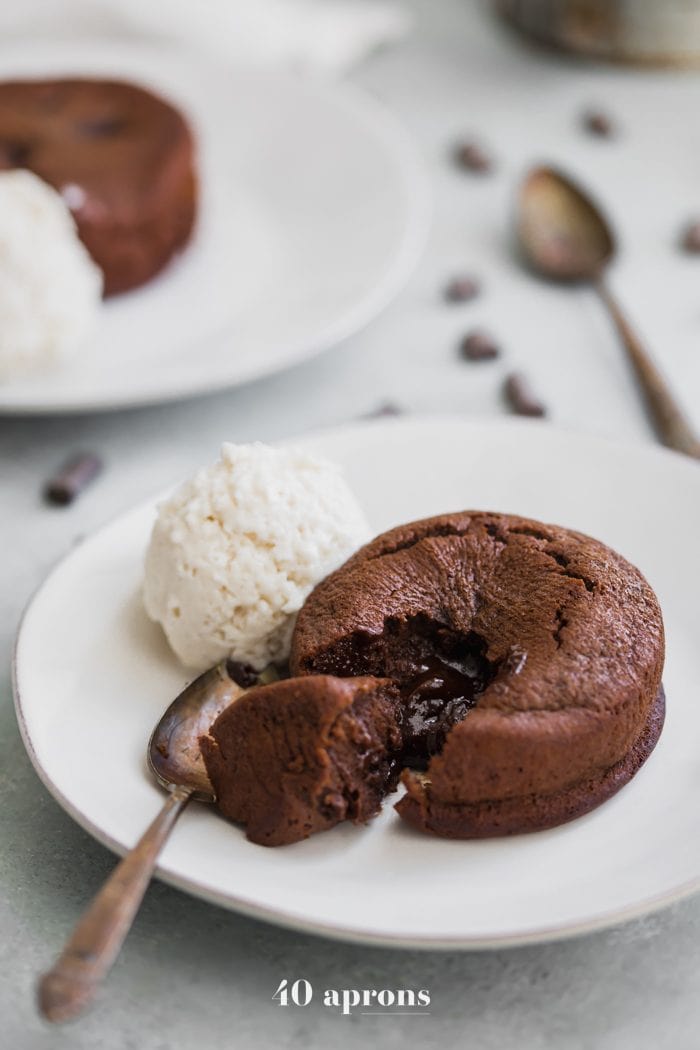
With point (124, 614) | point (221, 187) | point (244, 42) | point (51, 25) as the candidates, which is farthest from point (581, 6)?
point (124, 614)

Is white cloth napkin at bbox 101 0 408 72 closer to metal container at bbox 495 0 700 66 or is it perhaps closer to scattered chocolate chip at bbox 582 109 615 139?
metal container at bbox 495 0 700 66

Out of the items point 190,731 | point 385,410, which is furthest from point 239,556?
point 385,410

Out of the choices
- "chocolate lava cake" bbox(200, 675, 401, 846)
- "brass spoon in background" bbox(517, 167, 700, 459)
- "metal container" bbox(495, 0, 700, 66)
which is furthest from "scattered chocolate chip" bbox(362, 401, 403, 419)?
"metal container" bbox(495, 0, 700, 66)

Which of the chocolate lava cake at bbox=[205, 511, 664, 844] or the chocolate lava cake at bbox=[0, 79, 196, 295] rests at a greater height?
the chocolate lava cake at bbox=[0, 79, 196, 295]

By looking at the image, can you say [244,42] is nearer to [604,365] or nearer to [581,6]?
[581,6]

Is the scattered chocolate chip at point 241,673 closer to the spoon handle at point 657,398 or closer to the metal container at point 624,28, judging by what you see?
the spoon handle at point 657,398

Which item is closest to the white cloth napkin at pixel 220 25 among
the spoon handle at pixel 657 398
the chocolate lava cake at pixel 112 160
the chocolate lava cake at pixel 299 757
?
the chocolate lava cake at pixel 112 160
